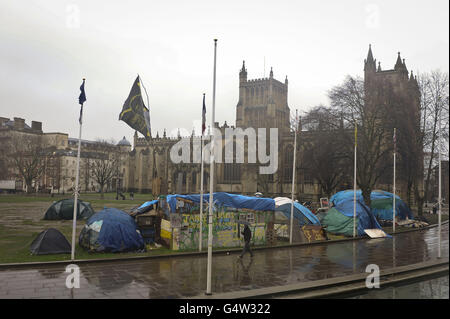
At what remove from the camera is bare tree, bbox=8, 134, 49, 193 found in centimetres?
6378

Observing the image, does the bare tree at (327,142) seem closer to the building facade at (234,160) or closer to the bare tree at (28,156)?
the building facade at (234,160)

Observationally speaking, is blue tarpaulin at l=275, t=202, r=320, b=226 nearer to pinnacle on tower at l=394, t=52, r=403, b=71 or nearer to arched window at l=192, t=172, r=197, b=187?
pinnacle on tower at l=394, t=52, r=403, b=71

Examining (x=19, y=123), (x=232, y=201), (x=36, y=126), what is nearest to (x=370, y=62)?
(x=232, y=201)

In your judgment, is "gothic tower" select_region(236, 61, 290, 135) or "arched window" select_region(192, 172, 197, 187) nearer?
"arched window" select_region(192, 172, 197, 187)

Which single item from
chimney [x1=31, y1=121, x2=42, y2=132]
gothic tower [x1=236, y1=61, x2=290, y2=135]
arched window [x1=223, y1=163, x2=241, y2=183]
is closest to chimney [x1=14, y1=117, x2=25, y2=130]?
chimney [x1=31, y1=121, x2=42, y2=132]

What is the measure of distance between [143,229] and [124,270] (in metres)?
5.68

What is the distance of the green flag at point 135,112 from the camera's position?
17.4 meters

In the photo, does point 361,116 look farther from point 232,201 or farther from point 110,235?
point 110,235

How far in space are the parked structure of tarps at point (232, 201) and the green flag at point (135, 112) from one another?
12.5 feet

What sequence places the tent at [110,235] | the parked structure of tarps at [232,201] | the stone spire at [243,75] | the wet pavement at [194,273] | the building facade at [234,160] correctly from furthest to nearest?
the stone spire at [243,75], the building facade at [234,160], the parked structure of tarps at [232,201], the tent at [110,235], the wet pavement at [194,273]

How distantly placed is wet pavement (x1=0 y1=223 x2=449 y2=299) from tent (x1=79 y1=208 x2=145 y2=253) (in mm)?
1766

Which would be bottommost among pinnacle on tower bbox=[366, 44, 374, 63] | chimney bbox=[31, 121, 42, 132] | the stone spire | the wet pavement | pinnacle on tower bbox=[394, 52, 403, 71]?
the wet pavement

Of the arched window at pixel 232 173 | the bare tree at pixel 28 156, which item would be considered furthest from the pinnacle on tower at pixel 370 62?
the bare tree at pixel 28 156

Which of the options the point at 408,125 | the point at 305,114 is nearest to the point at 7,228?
the point at 305,114
